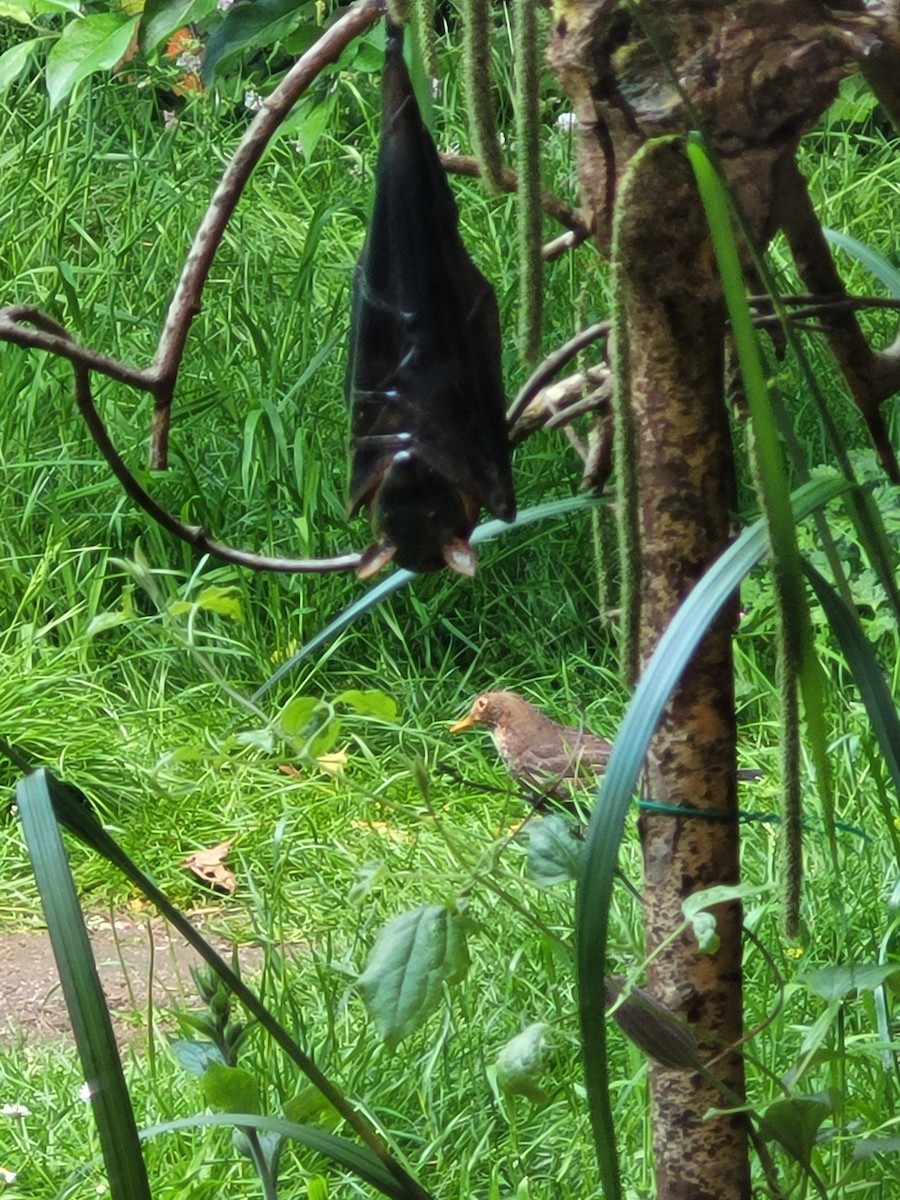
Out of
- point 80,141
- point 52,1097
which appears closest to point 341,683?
point 52,1097

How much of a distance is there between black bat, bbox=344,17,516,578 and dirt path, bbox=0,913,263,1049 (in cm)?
145

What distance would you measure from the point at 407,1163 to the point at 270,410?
76.4 inches

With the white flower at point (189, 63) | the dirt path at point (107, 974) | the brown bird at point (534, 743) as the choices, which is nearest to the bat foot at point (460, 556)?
the dirt path at point (107, 974)

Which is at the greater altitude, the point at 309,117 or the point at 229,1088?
the point at 309,117

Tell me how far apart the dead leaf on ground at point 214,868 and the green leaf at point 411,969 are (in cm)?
186

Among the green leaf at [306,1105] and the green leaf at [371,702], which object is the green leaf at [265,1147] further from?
the green leaf at [371,702]

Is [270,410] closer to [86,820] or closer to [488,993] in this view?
[488,993]

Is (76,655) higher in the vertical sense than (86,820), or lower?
lower

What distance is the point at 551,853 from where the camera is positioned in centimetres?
85

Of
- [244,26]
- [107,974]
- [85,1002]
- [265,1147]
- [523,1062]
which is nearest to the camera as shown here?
[85,1002]

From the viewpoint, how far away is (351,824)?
8.79 feet

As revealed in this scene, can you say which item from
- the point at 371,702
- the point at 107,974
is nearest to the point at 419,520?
the point at 371,702

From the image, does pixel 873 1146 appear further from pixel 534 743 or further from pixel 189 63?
pixel 189 63

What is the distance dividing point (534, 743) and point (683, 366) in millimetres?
2035
